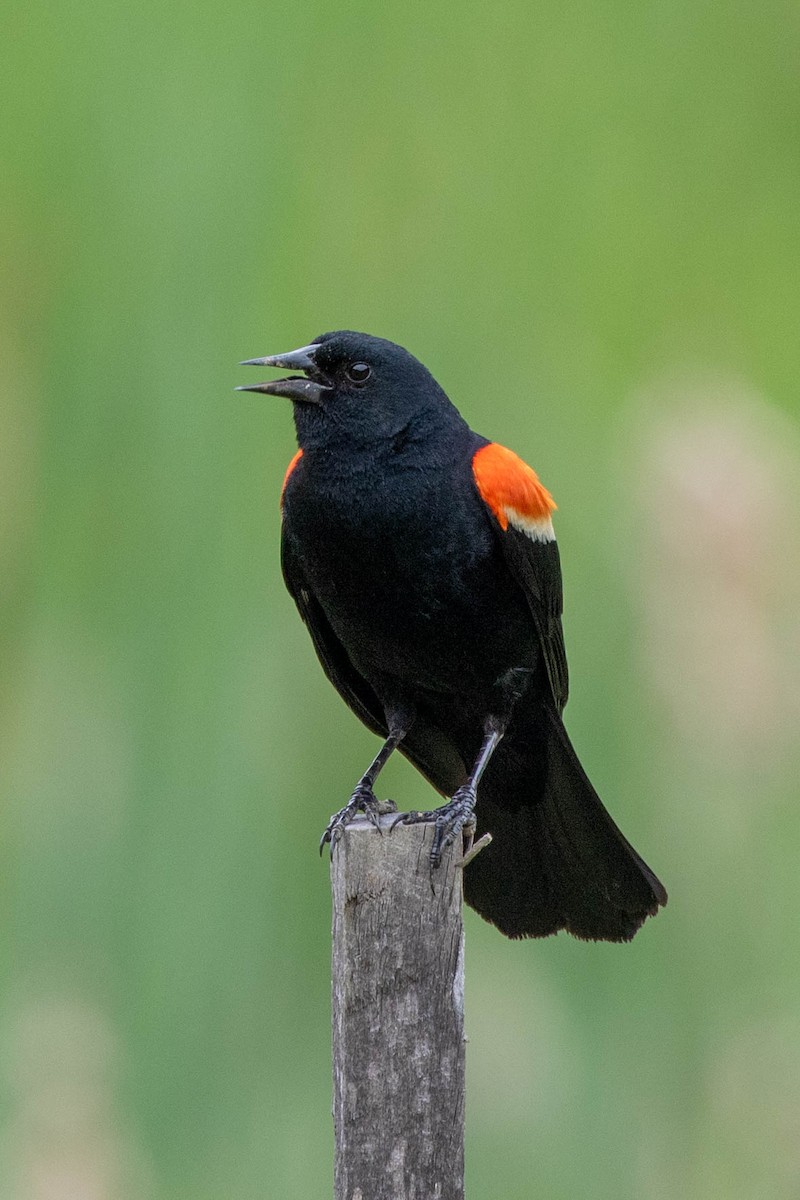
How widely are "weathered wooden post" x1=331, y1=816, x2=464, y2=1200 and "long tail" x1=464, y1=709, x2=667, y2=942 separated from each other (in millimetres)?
686

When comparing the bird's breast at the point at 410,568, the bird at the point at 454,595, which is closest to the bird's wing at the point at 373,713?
the bird at the point at 454,595

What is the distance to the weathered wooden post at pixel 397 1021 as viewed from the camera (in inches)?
60.4

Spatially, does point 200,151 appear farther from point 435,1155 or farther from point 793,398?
point 435,1155

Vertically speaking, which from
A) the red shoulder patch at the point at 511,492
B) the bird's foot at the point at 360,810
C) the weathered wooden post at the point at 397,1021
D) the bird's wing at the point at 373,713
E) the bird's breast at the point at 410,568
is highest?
the red shoulder patch at the point at 511,492

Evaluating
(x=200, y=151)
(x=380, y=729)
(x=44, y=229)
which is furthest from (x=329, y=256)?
(x=380, y=729)

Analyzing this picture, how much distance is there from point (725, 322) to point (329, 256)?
1062mm

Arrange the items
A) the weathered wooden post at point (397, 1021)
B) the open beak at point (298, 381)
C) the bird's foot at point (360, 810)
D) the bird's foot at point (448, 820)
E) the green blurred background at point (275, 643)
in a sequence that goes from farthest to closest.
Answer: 1. the green blurred background at point (275, 643)
2. the open beak at point (298, 381)
3. the bird's foot at point (360, 810)
4. the bird's foot at point (448, 820)
5. the weathered wooden post at point (397, 1021)

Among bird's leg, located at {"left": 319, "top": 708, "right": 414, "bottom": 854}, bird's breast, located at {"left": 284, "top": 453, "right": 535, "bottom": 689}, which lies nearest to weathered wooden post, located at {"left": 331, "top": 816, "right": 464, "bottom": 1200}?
bird's leg, located at {"left": 319, "top": 708, "right": 414, "bottom": 854}

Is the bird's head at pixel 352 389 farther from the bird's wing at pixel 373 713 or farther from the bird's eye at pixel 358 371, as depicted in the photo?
the bird's wing at pixel 373 713

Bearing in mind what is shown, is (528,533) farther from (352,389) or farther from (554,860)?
(554,860)

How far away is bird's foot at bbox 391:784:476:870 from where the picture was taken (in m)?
1.73

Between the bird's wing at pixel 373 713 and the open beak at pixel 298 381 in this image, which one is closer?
the open beak at pixel 298 381

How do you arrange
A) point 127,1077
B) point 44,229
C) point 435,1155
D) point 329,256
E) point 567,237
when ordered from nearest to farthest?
point 435,1155, point 127,1077, point 44,229, point 329,256, point 567,237

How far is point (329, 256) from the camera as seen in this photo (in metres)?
3.07
